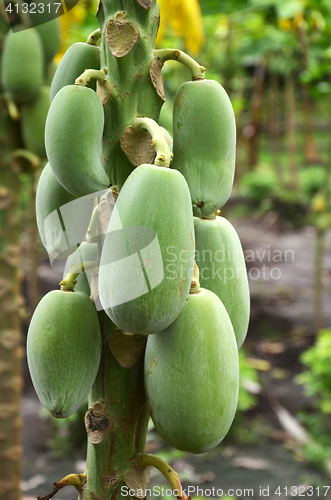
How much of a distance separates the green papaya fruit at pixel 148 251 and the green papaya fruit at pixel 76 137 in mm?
59

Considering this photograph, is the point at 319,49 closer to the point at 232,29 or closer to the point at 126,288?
the point at 232,29

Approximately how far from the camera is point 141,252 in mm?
458

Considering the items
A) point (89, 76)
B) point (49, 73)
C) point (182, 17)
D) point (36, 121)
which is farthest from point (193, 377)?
point (182, 17)

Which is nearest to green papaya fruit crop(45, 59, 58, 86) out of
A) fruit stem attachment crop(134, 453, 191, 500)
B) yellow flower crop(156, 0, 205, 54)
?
yellow flower crop(156, 0, 205, 54)

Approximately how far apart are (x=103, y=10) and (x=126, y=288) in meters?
0.32

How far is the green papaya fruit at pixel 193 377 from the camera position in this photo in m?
0.50

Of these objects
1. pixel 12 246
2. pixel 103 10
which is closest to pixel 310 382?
pixel 12 246

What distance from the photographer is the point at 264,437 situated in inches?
108

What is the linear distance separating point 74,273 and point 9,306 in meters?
0.93

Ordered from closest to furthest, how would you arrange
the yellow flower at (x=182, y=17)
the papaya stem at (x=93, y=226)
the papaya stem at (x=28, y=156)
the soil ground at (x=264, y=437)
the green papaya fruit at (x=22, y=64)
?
the papaya stem at (x=93, y=226) < the green papaya fruit at (x=22, y=64) < the papaya stem at (x=28, y=156) < the yellow flower at (x=182, y=17) < the soil ground at (x=264, y=437)

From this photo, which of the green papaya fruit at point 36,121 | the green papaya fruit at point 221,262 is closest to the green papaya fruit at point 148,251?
the green papaya fruit at point 221,262

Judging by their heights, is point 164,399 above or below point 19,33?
below

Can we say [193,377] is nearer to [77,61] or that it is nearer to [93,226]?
[93,226]

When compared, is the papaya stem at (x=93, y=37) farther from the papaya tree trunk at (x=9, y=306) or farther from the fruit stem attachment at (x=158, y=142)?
the papaya tree trunk at (x=9, y=306)
